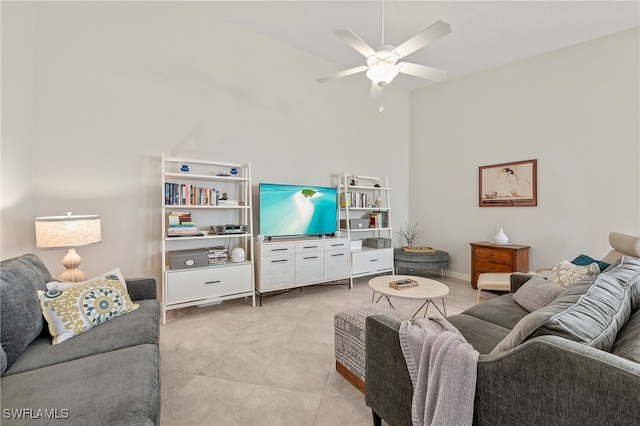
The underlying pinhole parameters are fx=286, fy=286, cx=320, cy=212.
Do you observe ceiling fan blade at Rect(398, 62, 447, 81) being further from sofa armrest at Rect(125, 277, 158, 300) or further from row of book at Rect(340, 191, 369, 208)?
sofa armrest at Rect(125, 277, 158, 300)

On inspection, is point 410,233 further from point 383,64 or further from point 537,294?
point 383,64

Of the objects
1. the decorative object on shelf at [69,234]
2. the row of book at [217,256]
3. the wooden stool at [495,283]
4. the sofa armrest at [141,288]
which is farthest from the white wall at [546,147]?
the decorative object on shelf at [69,234]

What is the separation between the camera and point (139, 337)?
5.22ft

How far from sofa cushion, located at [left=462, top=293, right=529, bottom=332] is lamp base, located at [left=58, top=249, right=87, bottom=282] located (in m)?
3.11

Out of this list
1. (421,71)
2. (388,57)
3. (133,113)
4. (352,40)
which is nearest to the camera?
(352,40)

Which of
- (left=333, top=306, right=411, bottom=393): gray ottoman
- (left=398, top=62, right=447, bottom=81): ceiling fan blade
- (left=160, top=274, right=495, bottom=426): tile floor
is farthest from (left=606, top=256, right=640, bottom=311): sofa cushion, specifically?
(left=398, top=62, right=447, bottom=81): ceiling fan blade

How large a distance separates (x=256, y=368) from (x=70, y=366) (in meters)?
1.08

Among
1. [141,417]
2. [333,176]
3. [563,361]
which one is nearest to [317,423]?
[141,417]

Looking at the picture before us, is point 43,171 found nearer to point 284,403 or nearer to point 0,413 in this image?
point 0,413

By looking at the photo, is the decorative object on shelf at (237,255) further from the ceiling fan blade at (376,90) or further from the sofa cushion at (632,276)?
the sofa cushion at (632,276)

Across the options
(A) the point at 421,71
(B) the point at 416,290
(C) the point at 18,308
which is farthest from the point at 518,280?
(C) the point at 18,308

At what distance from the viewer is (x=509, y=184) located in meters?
4.12

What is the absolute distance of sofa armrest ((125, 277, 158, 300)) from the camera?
217 cm

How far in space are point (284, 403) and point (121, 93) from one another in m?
3.20
